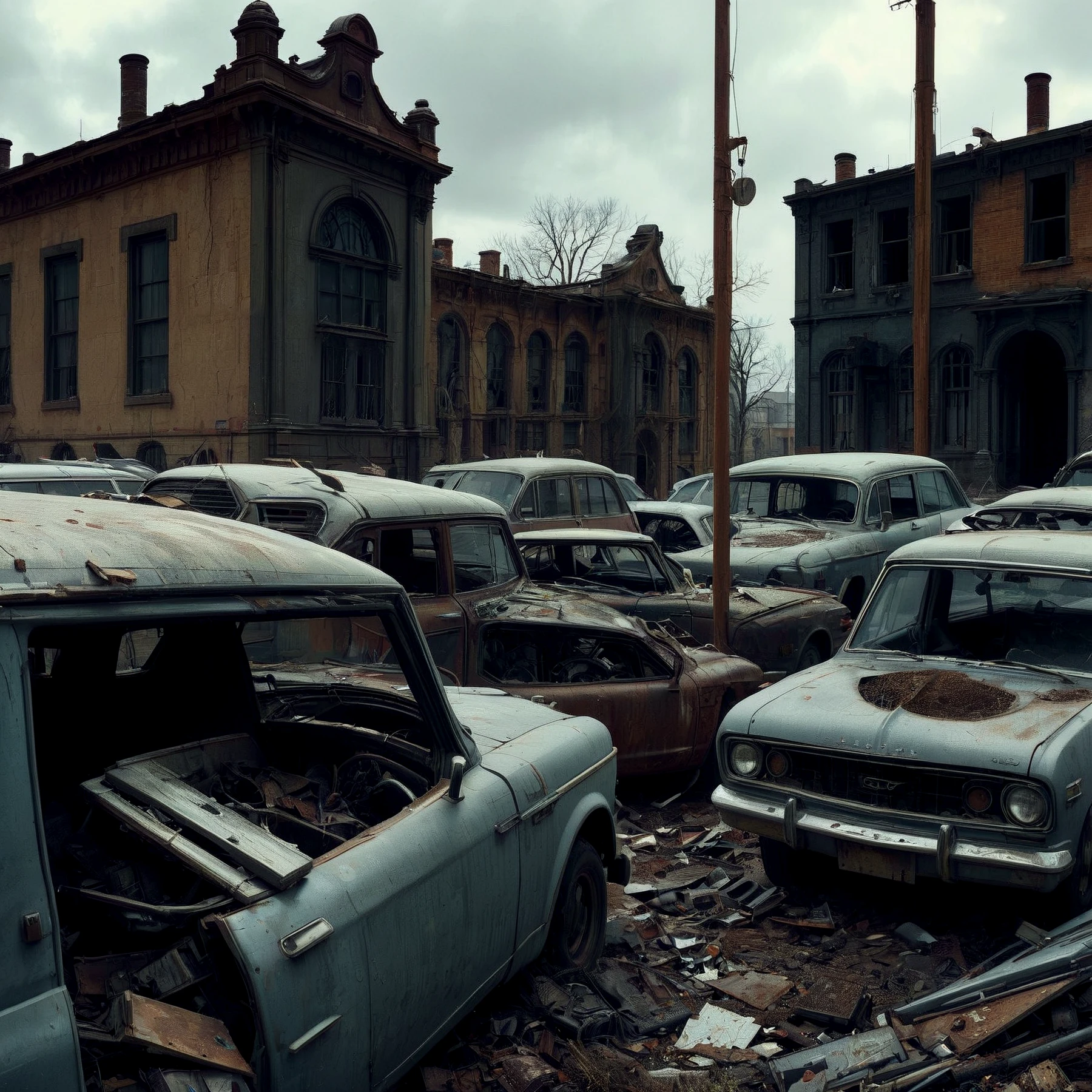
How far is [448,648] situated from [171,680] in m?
2.86

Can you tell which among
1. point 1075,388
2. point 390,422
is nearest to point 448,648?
point 390,422

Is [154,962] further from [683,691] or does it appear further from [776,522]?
[776,522]

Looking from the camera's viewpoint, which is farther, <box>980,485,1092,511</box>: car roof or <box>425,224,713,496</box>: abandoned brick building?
<box>425,224,713,496</box>: abandoned brick building

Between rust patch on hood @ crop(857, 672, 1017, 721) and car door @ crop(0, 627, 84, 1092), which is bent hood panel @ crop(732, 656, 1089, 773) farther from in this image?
car door @ crop(0, 627, 84, 1092)

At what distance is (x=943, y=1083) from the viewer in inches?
137

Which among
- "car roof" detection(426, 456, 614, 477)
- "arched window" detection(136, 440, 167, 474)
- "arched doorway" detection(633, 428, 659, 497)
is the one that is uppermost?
"arched doorway" detection(633, 428, 659, 497)

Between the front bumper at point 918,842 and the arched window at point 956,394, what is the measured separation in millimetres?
27154

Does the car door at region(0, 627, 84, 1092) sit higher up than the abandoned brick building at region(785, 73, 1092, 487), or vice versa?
the abandoned brick building at region(785, 73, 1092, 487)

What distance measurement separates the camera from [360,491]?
6.66 meters

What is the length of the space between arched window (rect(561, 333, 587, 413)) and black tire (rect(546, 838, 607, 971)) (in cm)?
3298

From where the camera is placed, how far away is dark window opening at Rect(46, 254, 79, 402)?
25062 mm

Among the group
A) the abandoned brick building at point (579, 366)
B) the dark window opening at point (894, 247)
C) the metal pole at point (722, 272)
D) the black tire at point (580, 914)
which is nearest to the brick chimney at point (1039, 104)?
the dark window opening at point (894, 247)

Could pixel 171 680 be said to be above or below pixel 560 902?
above

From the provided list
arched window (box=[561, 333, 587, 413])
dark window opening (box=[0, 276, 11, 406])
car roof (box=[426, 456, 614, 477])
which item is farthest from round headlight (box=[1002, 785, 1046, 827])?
arched window (box=[561, 333, 587, 413])
